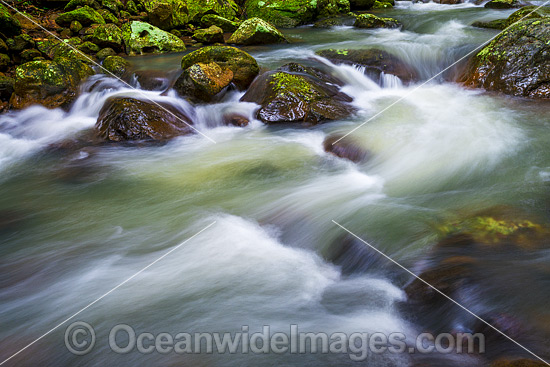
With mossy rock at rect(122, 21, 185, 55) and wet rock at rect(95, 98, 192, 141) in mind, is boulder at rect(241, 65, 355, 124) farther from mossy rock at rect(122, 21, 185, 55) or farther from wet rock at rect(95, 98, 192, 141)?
mossy rock at rect(122, 21, 185, 55)

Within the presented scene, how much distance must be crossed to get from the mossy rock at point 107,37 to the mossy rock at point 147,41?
0.17 m

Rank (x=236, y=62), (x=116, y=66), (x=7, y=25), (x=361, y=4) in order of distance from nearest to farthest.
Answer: (x=236, y=62)
(x=116, y=66)
(x=7, y=25)
(x=361, y=4)

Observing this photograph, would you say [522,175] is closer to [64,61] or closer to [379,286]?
[379,286]

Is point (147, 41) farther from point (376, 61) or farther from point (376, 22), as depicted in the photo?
point (376, 22)

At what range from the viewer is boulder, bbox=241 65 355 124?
19.2ft

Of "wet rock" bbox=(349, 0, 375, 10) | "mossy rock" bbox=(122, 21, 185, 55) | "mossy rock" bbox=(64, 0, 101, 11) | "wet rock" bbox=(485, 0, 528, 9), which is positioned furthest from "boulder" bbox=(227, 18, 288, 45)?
"wet rock" bbox=(485, 0, 528, 9)

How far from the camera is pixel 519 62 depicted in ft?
19.8

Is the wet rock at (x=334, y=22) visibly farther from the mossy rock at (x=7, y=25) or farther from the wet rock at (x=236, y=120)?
the mossy rock at (x=7, y=25)

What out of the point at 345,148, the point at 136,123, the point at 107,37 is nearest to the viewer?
the point at 345,148

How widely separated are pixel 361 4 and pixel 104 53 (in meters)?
11.2

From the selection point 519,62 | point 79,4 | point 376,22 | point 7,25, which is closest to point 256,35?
point 376,22

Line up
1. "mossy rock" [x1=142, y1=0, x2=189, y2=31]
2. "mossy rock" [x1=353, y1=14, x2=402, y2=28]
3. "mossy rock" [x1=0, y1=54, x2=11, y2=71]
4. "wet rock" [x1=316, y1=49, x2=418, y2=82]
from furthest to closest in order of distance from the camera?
1. "mossy rock" [x1=142, y1=0, x2=189, y2=31]
2. "mossy rock" [x1=353, y1=14, x2=402, y2=28]
3. "mossy rock" [x1=0, y1=54, x2=11, y2=71]
4. "wet rock" [x1=316, y1=49, x2=418, y2=82]

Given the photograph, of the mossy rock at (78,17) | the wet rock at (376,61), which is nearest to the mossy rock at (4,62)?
the mossy rock at (78,17)

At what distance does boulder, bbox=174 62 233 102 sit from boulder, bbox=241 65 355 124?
71cm
